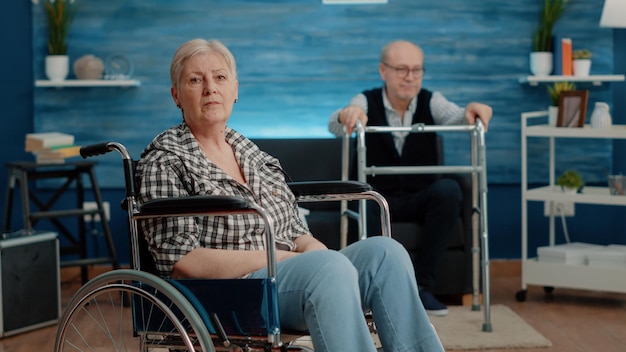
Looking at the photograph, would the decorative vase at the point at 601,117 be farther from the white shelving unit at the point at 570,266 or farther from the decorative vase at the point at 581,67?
the decorative vase at the point at 581,67

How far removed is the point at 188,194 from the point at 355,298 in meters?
0.50

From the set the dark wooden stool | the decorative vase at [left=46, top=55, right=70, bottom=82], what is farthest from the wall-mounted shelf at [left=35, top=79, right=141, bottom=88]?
the dark wooden stool

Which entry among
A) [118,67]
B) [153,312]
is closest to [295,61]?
[118,67]

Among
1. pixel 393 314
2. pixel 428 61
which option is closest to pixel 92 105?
pixel 428 61

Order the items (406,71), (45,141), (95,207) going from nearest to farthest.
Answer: (406,71)
(45,141)
(95,207)

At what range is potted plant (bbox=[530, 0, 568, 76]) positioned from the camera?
4.85 m

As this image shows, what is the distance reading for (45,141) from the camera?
4527mm

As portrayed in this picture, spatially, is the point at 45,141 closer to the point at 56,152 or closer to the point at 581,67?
the point at 56,152

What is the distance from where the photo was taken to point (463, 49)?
4977 mm

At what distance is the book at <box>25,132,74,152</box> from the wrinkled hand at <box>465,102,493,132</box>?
188cm

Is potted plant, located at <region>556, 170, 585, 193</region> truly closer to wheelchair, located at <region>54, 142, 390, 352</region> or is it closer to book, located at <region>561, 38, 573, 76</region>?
book, located at <region>561, 38, 573, 76</region>

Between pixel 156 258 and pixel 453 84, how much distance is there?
293cm

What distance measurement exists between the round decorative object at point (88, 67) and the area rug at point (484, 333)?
2048 millimetres

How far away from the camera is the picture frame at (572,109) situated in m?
4.50
